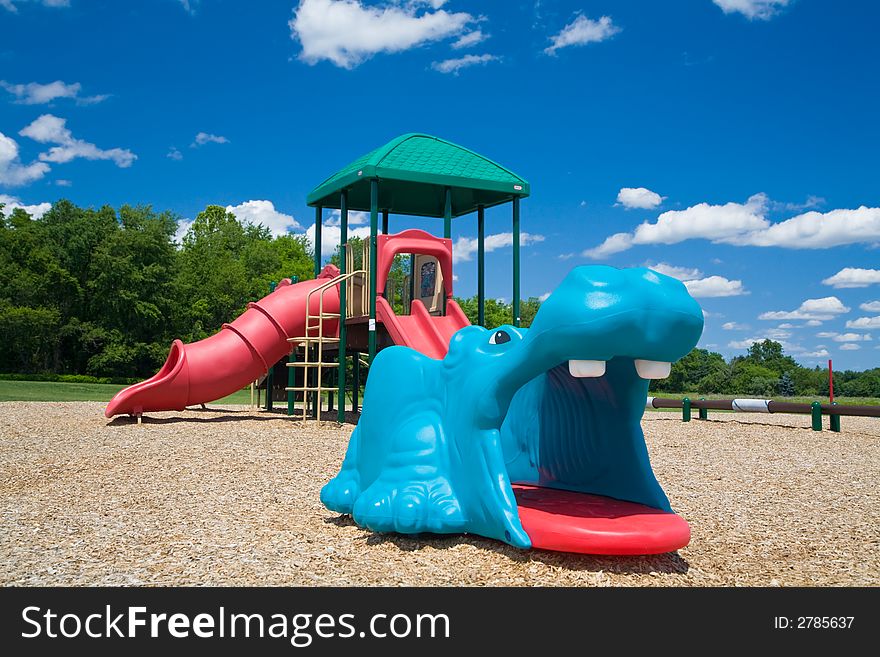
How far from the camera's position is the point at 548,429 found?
18.4 ft

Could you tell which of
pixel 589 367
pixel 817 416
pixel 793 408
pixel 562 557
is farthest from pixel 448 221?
pixel 589 367

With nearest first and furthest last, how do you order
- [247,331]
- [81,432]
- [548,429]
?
[548,429], [81,432], [247,331]

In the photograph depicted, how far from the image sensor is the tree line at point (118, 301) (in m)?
37.1

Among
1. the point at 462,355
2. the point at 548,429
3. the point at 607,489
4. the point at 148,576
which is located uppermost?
the point at 462,355

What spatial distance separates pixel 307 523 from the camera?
5762 mm

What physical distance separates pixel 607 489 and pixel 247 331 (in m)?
10.6

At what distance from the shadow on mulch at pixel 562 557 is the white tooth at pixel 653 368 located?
1.17m

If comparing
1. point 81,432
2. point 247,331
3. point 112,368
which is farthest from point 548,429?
point 112,368

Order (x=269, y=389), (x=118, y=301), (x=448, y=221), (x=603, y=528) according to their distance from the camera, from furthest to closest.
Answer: (x=118, y=301), (x=269, y=389), (x=448, y=221), (x=603, y=528)

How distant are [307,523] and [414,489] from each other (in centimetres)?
133

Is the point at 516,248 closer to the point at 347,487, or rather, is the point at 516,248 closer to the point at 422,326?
the point at 422,326

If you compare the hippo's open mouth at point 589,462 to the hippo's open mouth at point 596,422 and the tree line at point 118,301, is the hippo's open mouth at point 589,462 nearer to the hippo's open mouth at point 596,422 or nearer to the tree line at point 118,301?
the hippo's open mouth at point 596,422

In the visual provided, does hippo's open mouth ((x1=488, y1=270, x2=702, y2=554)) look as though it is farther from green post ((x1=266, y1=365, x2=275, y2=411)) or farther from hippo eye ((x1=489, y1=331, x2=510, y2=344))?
green post ((x1=266, y1=365, x2=275, y2=411))
